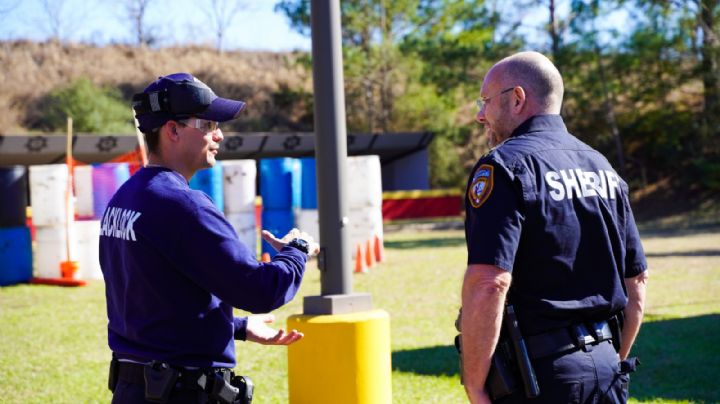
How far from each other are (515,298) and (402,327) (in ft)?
25.6

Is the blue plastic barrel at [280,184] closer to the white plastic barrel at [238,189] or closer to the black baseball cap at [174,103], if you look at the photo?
the white plastic barrel at [238,189]

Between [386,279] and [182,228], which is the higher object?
[182,228]

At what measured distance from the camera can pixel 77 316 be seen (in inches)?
488

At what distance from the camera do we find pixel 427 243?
24.6 metres

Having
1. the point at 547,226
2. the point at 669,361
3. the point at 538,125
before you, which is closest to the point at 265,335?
the point at 547,226

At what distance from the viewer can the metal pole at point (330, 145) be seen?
5.60 metres

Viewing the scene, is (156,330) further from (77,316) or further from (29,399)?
(77,316)

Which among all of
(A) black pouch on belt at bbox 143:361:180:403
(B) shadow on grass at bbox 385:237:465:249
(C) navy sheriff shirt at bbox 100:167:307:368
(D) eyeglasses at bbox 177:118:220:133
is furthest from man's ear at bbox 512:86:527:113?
(B) shadow on grass at bbox 385:237:465:249

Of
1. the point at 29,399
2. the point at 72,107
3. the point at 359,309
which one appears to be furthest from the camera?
the point at 72,107

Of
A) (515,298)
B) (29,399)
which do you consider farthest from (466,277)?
(29,399)

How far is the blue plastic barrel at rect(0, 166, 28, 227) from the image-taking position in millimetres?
16922

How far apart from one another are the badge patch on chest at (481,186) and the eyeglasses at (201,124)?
1.01 meters

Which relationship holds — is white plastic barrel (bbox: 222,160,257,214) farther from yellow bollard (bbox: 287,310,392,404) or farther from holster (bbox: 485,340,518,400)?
holster (bbox: 485,340,518,400)

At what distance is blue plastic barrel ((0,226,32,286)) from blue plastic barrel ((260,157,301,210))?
492 cm
